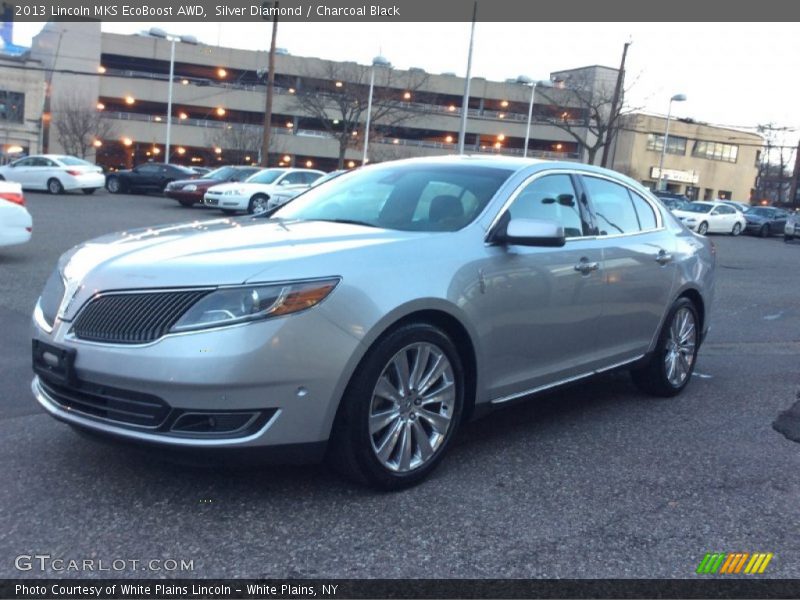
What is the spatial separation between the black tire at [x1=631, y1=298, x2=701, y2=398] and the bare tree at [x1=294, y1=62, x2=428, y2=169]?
137ft

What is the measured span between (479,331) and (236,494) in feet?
4.65

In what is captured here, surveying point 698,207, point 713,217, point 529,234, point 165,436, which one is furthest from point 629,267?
point 698,207

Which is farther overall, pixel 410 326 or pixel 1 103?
pixel 1 103

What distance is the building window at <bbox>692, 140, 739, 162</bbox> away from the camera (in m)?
72.9

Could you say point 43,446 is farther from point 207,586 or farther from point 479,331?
point 479,331

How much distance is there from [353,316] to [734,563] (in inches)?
74.3

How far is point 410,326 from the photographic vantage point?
359 cm

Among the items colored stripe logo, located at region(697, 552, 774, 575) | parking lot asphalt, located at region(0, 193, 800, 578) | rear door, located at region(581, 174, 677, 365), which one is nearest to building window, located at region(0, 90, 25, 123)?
parking lot asphalt, located at region(0, 193, 800, 578)

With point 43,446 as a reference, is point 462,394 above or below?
above

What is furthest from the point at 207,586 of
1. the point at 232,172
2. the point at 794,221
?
the point at 794,221

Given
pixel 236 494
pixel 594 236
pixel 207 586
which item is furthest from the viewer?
pixel 594 236

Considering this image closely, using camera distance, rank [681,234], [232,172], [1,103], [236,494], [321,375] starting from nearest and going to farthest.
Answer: [321,375], [236,494], [681,234], [232,172], [1,103]

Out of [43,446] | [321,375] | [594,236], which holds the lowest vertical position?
[43,446]

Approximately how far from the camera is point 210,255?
3422 millimetres
